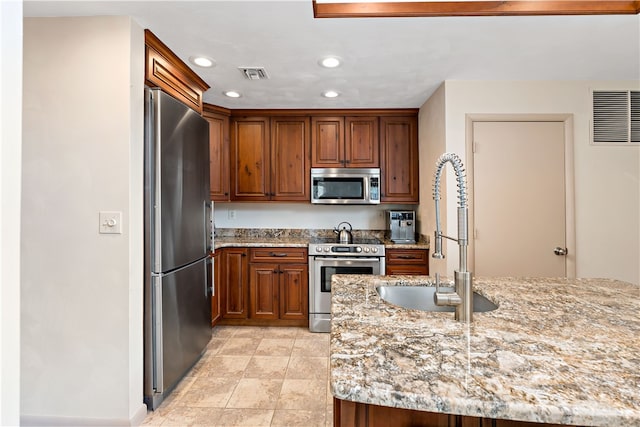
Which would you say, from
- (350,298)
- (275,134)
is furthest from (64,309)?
(275,134)

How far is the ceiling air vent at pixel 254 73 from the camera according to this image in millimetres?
2508

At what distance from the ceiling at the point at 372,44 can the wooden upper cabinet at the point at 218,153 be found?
518 millimetres

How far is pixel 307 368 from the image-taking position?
98.7 inches

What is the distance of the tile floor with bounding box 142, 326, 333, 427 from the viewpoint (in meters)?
1.91

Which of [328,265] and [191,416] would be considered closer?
[191,416]

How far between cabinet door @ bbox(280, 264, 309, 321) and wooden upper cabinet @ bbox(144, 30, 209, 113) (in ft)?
5.75

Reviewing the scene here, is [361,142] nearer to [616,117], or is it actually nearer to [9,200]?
[616,117]

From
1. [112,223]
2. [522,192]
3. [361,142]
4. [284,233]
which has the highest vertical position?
[361,142]

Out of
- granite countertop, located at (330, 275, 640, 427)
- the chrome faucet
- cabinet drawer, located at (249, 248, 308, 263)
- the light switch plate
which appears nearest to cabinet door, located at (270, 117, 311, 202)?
cabinet drawer, located at (249, 248, 308, 263)

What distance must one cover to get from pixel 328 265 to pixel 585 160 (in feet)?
7.92

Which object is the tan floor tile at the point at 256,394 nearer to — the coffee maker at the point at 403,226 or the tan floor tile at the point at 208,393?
the tan floor tile at the point at 208,393

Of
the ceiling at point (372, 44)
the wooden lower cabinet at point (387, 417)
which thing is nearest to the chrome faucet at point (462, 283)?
the wooden lower cabinet at point (387, 417)

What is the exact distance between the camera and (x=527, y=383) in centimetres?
64

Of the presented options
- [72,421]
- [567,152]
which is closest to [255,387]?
[72,421]
